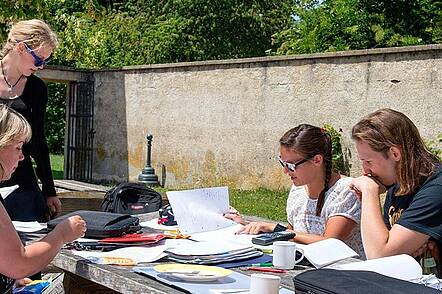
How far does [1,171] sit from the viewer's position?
3.15 meters

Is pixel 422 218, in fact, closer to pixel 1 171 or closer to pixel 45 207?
pixel 1 171

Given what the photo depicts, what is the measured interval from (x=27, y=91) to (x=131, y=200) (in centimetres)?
129

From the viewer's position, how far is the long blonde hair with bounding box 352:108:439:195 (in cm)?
338

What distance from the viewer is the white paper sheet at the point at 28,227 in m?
3.76

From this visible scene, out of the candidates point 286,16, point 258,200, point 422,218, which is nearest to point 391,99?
point 258,200

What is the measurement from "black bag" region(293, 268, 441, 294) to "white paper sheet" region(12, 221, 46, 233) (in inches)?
67.3

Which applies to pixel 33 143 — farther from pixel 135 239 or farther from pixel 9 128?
pixel 9 128

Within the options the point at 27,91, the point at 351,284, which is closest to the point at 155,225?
the point at 27,91

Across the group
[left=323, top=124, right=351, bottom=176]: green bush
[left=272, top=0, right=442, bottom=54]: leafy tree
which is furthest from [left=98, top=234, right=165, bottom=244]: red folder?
[left=272, top=0, right=442, bottom=54]: leafy tree

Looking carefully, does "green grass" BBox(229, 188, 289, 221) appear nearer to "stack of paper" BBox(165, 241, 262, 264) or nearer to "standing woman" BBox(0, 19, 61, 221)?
"standing woman" BBox(0, 19, 61, 221)

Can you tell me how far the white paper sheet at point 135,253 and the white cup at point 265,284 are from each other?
2.58 feet

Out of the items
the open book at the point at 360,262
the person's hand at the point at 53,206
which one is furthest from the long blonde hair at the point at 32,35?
the open book at the point at 360,262

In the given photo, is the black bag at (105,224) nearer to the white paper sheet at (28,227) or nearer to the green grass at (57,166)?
the white paper sheet at (28,227)

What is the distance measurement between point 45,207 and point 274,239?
4.62ft
